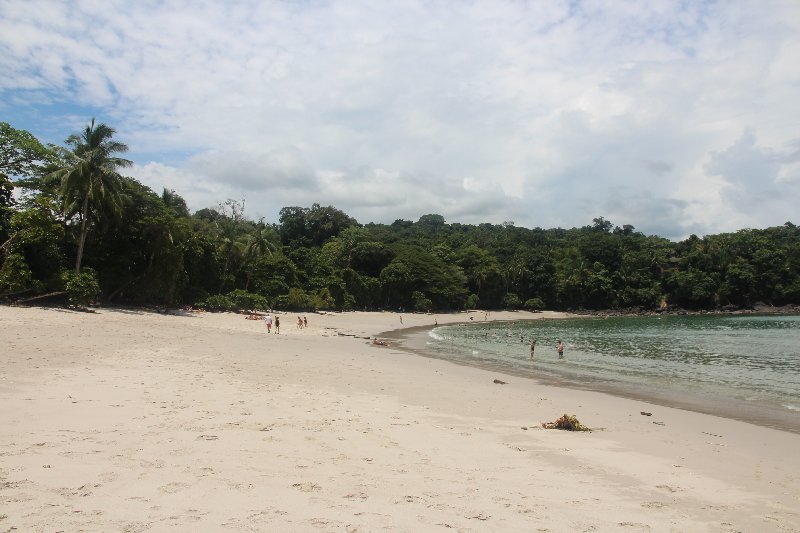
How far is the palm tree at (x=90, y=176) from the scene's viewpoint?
34.1 meters

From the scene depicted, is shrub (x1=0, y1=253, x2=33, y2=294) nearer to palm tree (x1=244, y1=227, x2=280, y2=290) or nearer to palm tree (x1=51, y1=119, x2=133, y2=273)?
palm tree (x1=51, y1=119, x2=133, y2=273)

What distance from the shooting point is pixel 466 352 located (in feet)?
101

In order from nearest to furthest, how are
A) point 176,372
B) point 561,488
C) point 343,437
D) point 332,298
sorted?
point 561,488
point 343,437
point 176,372
point 332,298

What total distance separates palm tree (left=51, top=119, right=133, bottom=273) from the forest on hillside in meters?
0.10

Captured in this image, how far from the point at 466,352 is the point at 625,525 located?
84.0 feet

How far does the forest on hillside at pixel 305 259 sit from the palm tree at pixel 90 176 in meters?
0.10

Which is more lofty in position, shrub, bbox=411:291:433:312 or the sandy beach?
shrub, bbox=411:291:433:312

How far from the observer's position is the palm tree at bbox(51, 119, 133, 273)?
34.1 metres

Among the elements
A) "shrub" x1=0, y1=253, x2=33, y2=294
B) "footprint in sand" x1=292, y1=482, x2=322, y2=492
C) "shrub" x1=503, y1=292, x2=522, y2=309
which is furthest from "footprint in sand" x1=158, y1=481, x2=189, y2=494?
"shrub" x1=503, y1=292, x2=522, y2=309

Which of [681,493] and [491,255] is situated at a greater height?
[491,255]

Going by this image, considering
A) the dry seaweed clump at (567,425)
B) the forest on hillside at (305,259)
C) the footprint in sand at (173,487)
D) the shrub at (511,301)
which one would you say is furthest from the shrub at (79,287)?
the shrub at (511,301)

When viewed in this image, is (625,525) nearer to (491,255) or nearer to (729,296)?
(491,255)

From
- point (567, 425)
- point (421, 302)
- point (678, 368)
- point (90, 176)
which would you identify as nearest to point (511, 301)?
point (421, 302)

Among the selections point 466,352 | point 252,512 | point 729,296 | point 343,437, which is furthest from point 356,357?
point 729,296
